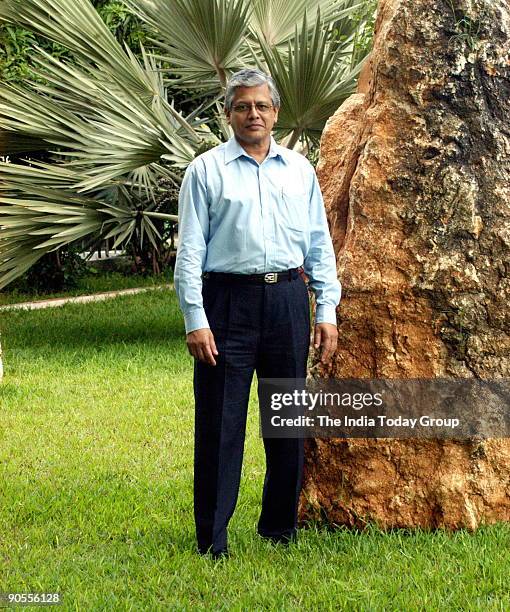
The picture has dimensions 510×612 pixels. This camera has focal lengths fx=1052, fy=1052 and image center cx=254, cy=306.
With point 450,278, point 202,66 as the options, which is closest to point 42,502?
point 450,278

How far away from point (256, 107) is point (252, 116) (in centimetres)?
4

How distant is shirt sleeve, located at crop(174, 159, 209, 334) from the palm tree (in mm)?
4523

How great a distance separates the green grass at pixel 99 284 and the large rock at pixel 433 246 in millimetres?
9735

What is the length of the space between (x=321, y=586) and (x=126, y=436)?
9.06 ft

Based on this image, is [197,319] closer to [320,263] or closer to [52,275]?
[320,263]

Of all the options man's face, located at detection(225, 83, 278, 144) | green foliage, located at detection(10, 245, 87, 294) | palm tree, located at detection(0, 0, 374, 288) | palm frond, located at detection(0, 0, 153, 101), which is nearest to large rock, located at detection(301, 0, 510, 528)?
man's face, located at detection(225, 83, 278, 144)

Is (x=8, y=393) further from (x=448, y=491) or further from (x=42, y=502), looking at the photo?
(x=448, y=491)

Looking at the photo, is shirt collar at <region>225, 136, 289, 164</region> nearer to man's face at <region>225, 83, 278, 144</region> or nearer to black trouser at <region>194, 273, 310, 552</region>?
man's face at <region>225, 83, 278, 144</region>

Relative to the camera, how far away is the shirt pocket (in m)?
3.88

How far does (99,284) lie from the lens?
15109 millimetres

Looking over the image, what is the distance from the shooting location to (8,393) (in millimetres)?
7559

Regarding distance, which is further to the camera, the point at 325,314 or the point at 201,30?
the point at 201,30

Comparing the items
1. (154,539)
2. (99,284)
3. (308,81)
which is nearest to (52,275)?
(99,284)

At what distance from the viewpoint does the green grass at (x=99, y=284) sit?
1402 cm
